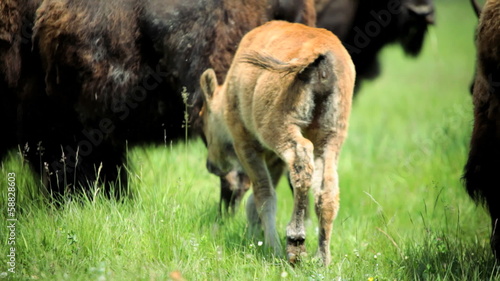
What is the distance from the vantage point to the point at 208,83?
430 cm

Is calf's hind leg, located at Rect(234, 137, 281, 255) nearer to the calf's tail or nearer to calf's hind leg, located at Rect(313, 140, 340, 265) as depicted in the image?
calf's hind leg, located at Rect(313, 140, 340, 265)

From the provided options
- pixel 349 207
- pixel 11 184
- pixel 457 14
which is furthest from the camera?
pixel 457 14

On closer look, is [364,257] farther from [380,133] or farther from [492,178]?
[380,133]

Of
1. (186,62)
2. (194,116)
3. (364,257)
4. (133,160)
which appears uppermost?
(186,62)

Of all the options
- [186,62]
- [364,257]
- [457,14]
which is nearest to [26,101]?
[186,62]

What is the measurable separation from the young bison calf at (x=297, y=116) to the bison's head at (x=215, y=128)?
12.5 inches

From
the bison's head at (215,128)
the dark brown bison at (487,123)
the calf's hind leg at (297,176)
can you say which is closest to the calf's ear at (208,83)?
the bison's head at (215,128)

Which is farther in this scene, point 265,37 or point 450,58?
point 450,58

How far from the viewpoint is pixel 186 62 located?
4496 millimetres

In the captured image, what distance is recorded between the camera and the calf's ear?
422cm

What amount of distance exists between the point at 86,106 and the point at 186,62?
2.43ft

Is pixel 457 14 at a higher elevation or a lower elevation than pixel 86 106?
lower

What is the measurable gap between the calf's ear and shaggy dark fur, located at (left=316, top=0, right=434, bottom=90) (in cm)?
229

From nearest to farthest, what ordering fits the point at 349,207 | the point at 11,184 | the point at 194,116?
1. the point at 11,184
2. the point at 194,116
3. the point at 349,207
